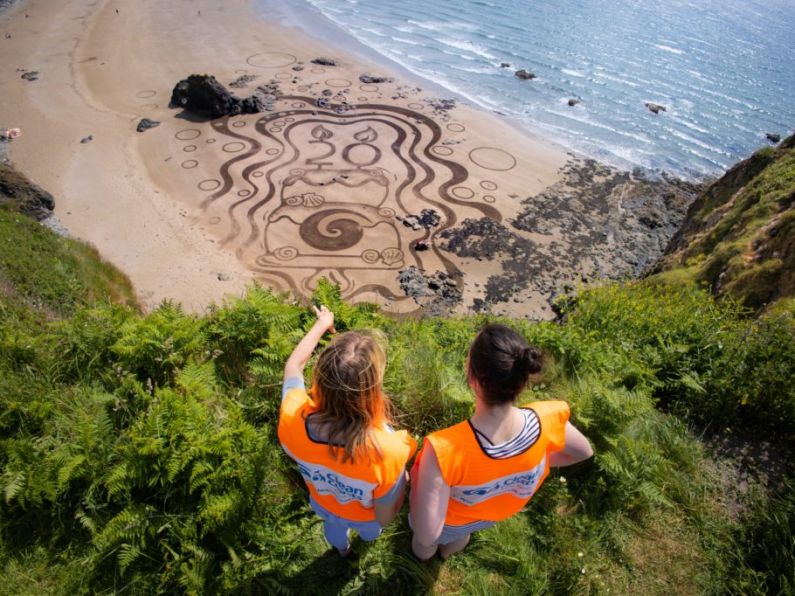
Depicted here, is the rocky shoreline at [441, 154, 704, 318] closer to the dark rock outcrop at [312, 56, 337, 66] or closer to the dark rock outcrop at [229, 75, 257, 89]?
the dark rock outcrop at [312, 56, 337, 66]

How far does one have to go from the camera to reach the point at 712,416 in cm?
491

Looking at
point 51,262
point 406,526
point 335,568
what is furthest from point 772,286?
point 51,262

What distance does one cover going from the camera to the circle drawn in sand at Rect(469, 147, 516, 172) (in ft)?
60.8

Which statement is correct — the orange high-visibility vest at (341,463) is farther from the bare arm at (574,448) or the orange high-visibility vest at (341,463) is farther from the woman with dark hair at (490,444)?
the bare arm at (574,448)

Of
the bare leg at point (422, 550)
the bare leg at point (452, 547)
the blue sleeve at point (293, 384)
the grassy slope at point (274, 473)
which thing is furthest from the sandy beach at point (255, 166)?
the blue sleeve at point (293, 384)

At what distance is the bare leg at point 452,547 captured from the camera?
3535 mm

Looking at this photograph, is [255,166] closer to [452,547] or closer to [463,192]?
[463,192]

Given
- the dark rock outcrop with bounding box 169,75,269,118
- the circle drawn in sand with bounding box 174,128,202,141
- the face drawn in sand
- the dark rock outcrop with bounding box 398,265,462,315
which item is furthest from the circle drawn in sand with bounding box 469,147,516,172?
the circle drawn in sand with bounding box 174,128,202,141

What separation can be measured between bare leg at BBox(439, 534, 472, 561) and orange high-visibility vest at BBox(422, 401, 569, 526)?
54cm

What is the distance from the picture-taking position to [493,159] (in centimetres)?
1900

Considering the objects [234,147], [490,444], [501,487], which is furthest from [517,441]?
[234,147]

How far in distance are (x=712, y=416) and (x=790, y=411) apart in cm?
66

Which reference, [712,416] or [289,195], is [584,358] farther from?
[289,195]

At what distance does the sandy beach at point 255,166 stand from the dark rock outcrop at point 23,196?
0.76 metres
